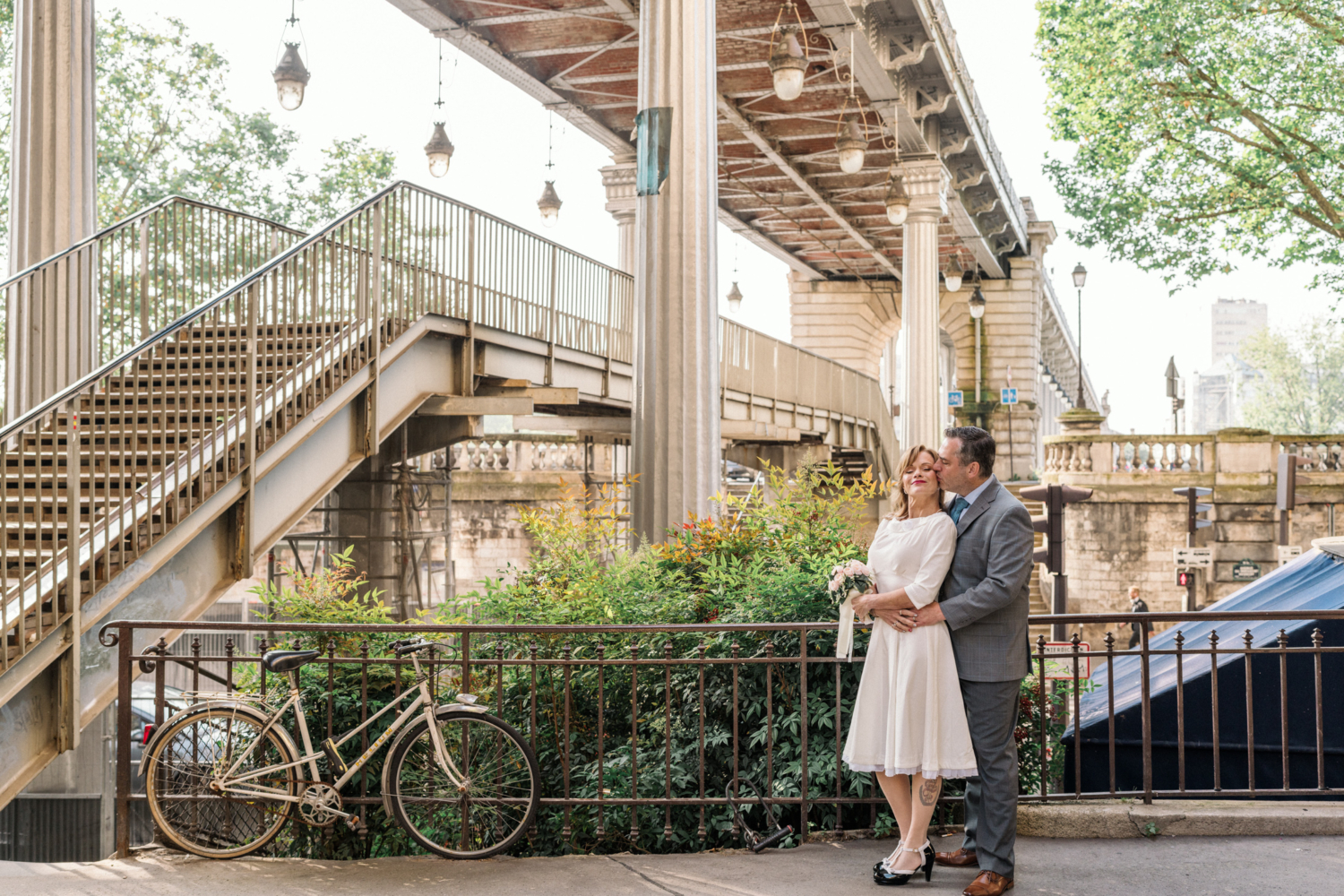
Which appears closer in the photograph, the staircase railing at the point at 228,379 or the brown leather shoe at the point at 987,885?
the brown leather shoe at the point at 987,885

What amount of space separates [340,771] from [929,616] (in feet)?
9.63

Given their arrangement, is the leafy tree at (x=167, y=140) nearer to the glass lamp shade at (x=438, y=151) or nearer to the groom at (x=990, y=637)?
the glass lamp shade at (x=438, y=151)

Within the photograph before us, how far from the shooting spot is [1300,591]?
7465mm

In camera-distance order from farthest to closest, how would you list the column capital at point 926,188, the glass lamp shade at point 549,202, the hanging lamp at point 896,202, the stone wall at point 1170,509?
1. the stone wall at point 1170,509
2. the column capital at point 926,188
3. the glass lamp shade at point 549,202
4. the hanging lamp at point 896,202

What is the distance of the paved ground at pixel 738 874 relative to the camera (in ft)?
15.1

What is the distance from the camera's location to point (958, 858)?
4.75m

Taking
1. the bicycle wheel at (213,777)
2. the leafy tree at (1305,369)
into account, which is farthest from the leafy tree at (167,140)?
the leafy tree at (1305,369)

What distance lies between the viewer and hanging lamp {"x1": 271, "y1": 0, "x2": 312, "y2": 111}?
1412 centimetres

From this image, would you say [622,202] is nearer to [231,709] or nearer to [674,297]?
[674,297]

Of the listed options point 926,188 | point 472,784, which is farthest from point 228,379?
point 926,188

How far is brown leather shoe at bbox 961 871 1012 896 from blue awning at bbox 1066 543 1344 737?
1.62m

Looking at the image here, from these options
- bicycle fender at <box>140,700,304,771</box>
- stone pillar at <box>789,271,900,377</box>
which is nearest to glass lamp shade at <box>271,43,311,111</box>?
bicycle fender at <box>140,700,304,771</box>

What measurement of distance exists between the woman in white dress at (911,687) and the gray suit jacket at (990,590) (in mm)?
73

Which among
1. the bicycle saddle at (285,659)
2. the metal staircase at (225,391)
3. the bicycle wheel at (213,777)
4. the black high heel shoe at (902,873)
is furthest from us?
the metal staircase at (225,391)
